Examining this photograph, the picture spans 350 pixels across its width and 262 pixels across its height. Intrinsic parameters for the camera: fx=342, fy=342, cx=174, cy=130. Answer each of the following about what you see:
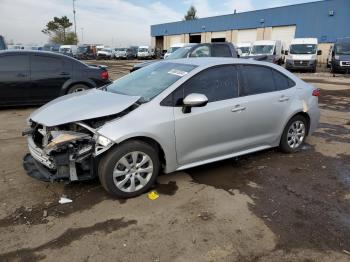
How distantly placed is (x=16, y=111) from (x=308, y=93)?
22.8ft

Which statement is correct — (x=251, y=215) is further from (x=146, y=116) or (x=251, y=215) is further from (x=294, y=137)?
(x=294, y=137)

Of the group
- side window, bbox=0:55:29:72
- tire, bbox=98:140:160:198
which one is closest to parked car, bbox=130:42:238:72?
side window, bbox=0:55:29:72

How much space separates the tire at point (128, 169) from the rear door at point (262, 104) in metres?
1.41

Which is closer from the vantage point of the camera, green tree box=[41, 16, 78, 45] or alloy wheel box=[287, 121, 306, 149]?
alloy wheel box=[287, 121, 306, 149]

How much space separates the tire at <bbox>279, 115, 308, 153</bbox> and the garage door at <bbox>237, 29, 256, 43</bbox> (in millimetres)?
38801

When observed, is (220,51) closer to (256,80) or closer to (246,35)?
(256,80)

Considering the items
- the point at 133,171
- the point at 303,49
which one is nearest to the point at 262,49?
the point at 303,49

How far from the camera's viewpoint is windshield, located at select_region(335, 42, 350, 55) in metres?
22.8

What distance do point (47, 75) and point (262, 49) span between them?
64.7ft

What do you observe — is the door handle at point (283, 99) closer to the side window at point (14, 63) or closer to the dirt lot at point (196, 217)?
the dirt lot at point (196, 217)

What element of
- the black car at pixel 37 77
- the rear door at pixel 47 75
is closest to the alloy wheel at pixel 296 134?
the black car at pixel 37 77

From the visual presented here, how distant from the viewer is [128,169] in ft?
12.9

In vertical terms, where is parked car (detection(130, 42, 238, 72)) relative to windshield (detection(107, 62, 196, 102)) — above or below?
above

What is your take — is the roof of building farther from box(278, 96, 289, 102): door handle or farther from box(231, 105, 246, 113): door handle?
box(231, 105, 246, 113): door handle
